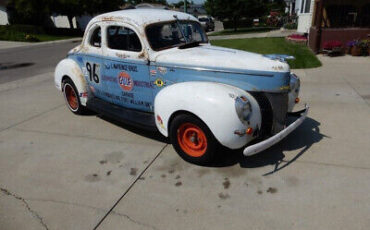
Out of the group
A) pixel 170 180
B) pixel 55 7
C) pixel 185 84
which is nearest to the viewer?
pixel 170 180

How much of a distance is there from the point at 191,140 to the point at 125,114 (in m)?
1.39

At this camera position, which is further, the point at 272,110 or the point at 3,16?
the point at 3,16

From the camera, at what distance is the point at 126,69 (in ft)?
15.5

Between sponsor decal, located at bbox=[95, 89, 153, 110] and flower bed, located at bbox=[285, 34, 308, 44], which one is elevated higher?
sponsor decal, located at bbox=[95, 89, 153, 110]

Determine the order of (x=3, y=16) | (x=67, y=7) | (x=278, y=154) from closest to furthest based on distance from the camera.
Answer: (x=278, y=154)
(x=67, y=7)
(x=3, y=16)

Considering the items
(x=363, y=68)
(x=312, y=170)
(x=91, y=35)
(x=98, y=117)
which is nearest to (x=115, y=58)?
(x=91, y=35)

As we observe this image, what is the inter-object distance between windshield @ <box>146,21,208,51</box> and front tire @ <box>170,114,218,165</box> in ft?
4.18

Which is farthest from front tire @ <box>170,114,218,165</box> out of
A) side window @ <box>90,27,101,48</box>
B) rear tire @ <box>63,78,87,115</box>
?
rear tire @ <box>63,78,87,115</box>

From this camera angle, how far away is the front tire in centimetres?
377

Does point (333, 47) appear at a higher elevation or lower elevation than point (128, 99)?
lower

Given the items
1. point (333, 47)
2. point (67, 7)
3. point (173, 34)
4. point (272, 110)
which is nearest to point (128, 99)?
point (173, 34)

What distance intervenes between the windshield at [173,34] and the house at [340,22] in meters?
8.84

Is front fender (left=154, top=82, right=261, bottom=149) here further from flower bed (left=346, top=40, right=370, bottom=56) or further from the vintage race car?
flower bed (left=346, top=40, right=370, bottom=56)

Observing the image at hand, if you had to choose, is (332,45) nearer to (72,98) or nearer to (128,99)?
(128,99)
